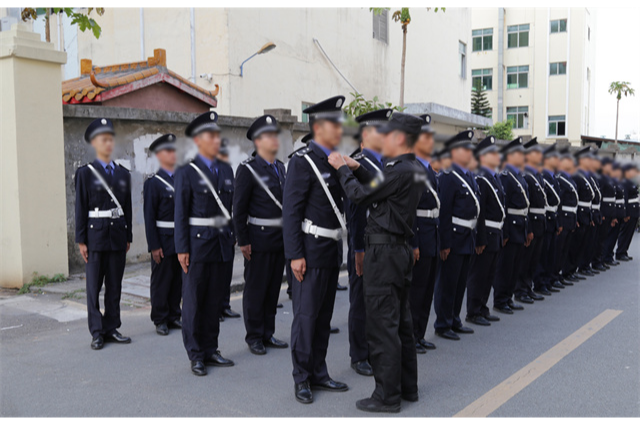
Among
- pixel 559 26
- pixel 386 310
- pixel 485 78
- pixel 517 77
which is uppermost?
pixel 559 26

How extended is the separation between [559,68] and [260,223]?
40.4 metres

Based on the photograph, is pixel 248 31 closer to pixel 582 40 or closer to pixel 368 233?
pixel 368 233

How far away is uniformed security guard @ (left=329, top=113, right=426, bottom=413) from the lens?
4023 millimetres

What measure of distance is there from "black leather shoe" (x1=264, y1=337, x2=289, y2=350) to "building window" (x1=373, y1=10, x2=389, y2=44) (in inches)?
636

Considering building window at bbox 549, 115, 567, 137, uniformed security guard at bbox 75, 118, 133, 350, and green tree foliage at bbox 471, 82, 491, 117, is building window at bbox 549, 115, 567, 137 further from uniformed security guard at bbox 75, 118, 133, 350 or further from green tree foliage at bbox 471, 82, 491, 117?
uniformed security guard at bbox 75, 118, 133, 350

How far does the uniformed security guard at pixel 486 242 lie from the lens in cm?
656

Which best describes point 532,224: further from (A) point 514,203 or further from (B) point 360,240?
(B) point 360,240

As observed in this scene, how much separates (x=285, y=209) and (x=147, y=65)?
843 cm

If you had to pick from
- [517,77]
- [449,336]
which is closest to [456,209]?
[449,336]

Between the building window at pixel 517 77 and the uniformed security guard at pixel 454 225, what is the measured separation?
39.6 meters

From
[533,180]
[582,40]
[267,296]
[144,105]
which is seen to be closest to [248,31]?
[144,105]

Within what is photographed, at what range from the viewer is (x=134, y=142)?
9.13m

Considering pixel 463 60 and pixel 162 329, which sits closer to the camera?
pixel 162 329

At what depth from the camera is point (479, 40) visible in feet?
145
